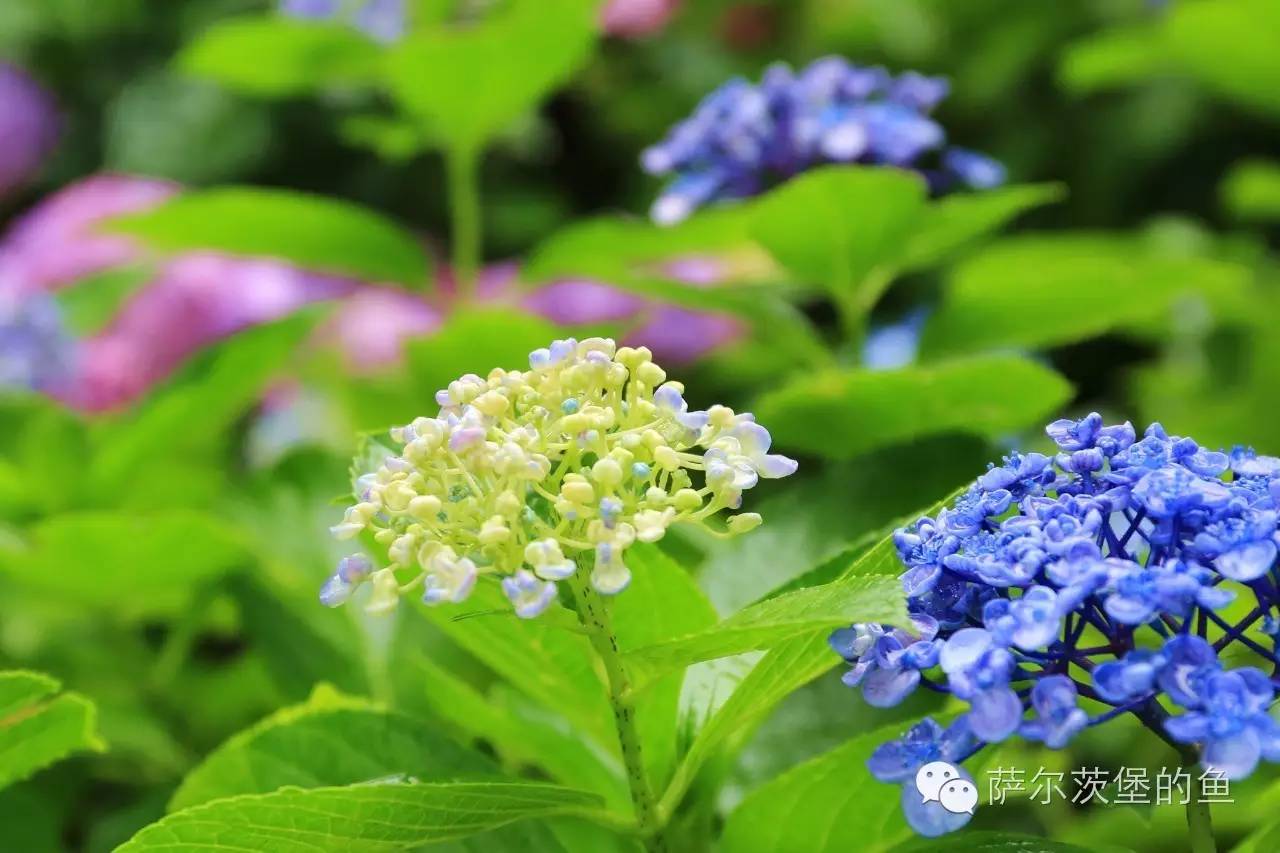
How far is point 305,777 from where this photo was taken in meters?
0.73

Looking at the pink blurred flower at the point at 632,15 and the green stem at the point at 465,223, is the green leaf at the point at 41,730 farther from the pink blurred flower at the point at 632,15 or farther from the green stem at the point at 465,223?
the pink blurred flower at the point at 632,15

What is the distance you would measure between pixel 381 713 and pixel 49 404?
79cm

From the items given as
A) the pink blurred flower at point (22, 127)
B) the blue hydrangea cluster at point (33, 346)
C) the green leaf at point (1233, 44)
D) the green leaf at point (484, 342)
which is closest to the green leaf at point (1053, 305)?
the green leaf at point (484, 342)

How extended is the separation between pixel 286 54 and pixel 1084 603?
1.12 metres

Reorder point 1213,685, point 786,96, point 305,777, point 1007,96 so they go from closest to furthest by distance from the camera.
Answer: point 1213,685 < point 305,777 < point 786,96 < point 1007,96

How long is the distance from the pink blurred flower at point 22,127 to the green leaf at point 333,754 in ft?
6.45

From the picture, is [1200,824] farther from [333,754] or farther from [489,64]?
[489,64]

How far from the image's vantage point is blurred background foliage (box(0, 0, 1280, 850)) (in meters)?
0.95

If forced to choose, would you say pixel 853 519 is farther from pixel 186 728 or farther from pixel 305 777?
pixel 186 728

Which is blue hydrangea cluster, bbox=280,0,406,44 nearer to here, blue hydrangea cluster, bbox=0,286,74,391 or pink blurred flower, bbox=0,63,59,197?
blue hydrangea cluster, bbox=0,286,74,391

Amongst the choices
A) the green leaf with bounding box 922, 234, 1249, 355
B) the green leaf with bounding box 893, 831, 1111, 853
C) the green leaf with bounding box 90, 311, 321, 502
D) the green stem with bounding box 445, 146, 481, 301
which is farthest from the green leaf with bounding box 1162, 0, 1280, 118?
the green leaf with bounding box 893, 831, 1111, 853

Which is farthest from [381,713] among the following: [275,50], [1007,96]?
[1007,96]

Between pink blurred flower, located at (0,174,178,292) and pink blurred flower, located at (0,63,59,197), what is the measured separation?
0.54 meters

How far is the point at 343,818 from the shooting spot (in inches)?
23.2
